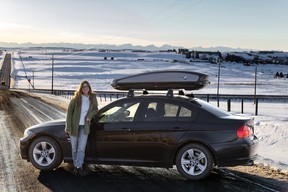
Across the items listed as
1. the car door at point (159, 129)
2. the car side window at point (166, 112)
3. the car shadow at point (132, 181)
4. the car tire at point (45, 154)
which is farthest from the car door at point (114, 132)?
the car tire at point (45, 154)

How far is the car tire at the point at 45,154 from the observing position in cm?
759

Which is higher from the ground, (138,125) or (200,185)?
(138,125)

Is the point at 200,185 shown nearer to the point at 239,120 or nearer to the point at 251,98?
the point at 239,120

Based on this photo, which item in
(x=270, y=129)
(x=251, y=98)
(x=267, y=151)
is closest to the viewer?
(x=267, y=151)

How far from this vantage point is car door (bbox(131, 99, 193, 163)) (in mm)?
7004

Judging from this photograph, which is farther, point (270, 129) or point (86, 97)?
point (270, 129)

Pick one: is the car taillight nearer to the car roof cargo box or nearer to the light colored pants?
the car roof cargo box

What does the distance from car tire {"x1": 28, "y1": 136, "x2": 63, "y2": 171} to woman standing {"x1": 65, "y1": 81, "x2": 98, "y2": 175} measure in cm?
44

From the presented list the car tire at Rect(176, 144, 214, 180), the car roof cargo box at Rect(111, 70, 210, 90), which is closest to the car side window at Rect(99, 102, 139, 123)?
the car roof cargo box at Rect(111, 70, 210, 90)

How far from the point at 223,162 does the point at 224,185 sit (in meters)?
0.41

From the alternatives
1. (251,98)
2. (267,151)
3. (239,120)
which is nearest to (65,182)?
(239,120)

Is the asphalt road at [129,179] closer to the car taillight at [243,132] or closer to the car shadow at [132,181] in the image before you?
the car shadow at [132,181]

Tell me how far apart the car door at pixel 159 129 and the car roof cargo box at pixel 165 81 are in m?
0.29

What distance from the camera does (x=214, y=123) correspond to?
6.91m
